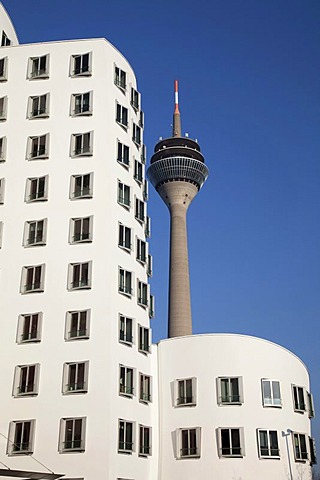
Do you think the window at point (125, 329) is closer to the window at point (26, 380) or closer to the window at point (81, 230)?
the window at point (26, 380)

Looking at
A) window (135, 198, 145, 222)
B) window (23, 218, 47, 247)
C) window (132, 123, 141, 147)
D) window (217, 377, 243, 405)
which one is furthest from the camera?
window (132, 123, 141, 147)

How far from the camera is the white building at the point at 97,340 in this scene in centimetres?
4112

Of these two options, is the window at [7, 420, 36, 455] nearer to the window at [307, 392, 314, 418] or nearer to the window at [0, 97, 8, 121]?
the window at [307, 392, 314, 418]

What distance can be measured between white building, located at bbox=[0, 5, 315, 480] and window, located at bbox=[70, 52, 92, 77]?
16 cm

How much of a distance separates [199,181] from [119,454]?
241ft

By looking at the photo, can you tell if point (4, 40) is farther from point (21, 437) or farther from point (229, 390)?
point (229, 390)

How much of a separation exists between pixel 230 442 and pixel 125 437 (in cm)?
795

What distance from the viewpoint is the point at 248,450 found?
44406mm

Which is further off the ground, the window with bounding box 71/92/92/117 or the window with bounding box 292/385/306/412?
the window with bounding box 71/92/92/117

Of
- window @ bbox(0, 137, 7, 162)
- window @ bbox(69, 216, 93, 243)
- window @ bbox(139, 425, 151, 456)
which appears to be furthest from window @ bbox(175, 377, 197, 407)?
window @ bbox(0, 137, 7, 162)

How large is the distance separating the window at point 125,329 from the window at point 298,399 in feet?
45.1

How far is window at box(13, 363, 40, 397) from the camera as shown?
41625 mm

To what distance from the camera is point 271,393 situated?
46.8m

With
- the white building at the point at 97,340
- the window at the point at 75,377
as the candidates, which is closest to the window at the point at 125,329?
the white building at the point at 97,340
